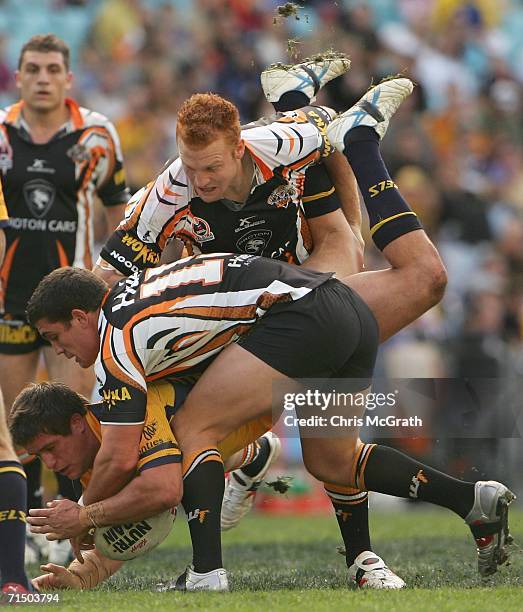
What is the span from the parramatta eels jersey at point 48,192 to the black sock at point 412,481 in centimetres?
295

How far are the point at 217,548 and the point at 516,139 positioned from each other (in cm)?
968

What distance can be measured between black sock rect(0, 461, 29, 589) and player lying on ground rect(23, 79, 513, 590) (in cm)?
42

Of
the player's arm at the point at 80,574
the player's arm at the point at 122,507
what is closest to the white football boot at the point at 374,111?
the player's arm at the point at 122,507

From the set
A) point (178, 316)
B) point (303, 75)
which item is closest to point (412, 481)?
point (178, 316)

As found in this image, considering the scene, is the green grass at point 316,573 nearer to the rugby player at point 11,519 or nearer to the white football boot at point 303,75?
the rugby player at point 11,519

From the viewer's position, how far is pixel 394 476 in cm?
546

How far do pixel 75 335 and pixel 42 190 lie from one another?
2664mm

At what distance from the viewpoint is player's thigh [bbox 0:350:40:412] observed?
766 cm

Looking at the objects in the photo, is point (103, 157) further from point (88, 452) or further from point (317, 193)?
point (88, 452)

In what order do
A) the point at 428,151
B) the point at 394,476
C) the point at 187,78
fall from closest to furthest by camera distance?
the point at 394,476
the point at 428,151
the point at 187,78

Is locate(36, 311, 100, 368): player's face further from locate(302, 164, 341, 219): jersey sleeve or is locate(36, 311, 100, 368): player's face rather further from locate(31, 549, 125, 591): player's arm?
locate(302, 164, 341, 219): jersey sleeve

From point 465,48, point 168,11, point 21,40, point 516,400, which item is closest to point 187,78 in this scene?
point 168,11

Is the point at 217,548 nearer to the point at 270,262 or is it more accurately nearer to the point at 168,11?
the point at 270,262

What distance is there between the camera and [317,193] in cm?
626
